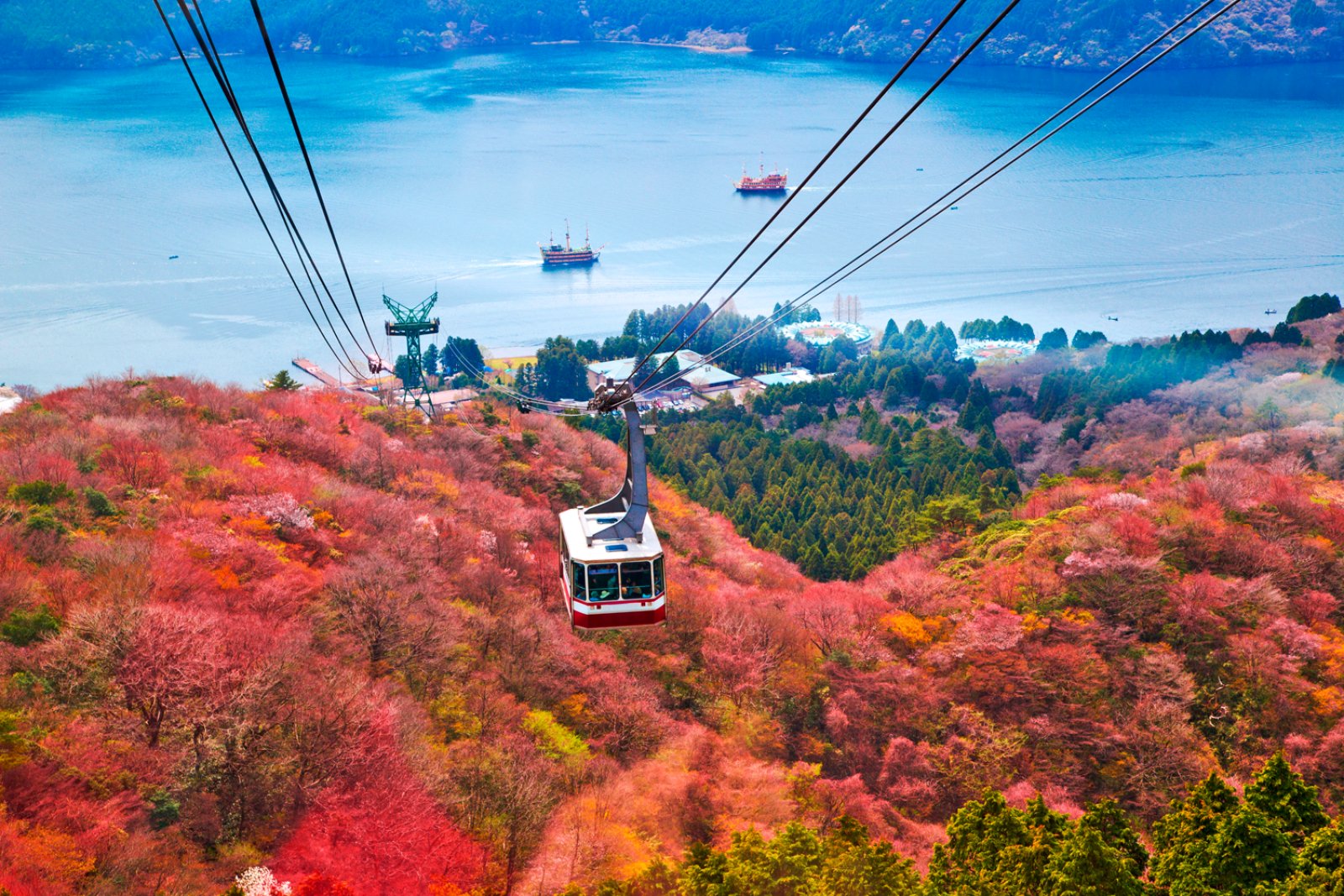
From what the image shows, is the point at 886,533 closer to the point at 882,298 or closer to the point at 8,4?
the point at 882,298

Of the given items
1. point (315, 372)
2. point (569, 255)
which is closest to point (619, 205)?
point (569, 255)

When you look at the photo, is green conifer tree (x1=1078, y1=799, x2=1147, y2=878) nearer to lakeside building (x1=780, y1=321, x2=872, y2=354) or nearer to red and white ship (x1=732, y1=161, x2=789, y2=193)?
lakeside building (x1=780, y1=321, x2=872, y2=354)

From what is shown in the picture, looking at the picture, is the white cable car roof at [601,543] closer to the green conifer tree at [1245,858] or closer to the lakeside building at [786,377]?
the green conifer tree at [1245,858]

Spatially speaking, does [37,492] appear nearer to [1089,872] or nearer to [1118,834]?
[1089,872]

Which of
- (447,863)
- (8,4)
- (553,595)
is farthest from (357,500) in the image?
(8,4)

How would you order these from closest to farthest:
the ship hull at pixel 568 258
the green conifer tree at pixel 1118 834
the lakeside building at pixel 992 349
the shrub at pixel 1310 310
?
the green conifer tree at pixel 1118 834 < the shrub at pixel 1310 310 < the lakeside building at pixel 992 349 < the ship hull at pixel 568 258

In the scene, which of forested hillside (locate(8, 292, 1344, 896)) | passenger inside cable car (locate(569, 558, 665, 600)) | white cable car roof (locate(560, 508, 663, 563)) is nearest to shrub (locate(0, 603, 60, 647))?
forested hillside (locate(8, 292, 1344, 896))

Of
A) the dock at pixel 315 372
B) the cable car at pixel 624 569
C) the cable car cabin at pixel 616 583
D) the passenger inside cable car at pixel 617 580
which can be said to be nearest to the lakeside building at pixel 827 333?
the dock at pixel 315 372
